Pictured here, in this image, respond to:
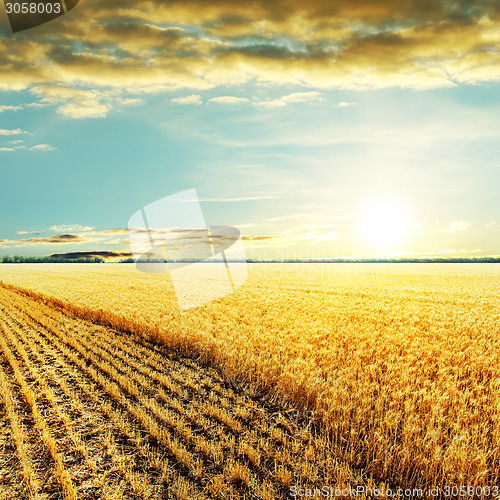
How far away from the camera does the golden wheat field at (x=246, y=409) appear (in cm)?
478

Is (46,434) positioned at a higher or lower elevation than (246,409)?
higher

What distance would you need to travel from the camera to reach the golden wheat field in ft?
15.7

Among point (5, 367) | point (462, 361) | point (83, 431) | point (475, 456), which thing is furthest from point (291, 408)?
point (5, 367)

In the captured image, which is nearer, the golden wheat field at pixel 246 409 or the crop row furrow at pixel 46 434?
the crop row furrow at pixel 46 434

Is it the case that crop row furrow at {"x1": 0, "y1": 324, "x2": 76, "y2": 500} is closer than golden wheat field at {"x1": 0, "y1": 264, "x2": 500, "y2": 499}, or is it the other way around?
crop row furrow at {"x1": 0, "y1": 324, "x2": 76, "y2": 500}

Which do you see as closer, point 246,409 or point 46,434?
point 46,434

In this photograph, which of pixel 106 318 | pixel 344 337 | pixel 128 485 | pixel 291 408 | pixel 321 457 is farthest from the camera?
pixel 106 318

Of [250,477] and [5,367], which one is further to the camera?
[5,367]

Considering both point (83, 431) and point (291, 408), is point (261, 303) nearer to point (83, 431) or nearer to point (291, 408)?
point (291, 408)

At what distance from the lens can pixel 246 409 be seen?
6.75 m

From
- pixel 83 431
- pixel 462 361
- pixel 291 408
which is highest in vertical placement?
pixel 83 431

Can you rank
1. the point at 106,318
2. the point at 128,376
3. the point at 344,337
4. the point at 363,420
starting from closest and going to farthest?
the point at 363,420 → the point at 128,376 → the point at 344,337 → the point at 106,318

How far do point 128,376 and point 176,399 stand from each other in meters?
2.02

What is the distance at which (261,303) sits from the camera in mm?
18891
